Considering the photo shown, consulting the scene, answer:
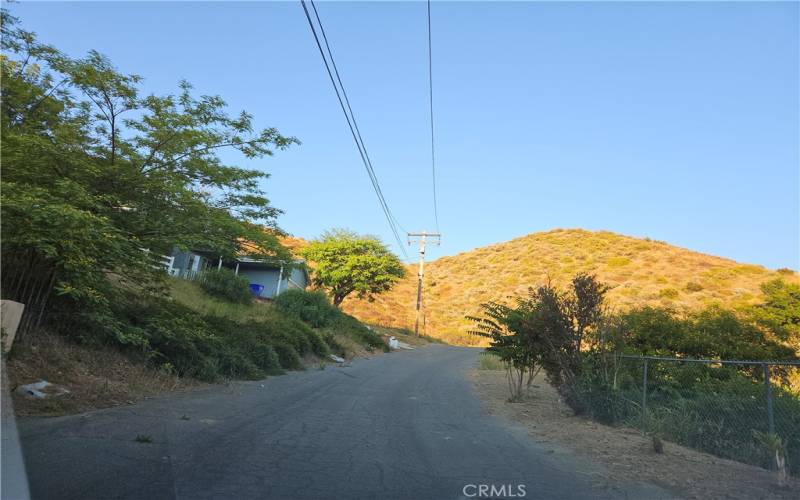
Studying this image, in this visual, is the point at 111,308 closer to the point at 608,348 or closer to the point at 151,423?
the point at 151,423

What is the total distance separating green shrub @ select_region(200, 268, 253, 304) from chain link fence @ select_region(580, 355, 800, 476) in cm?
1591

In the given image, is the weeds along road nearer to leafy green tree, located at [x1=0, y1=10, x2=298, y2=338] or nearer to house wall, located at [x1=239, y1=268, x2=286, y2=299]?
leafy green tree, located at [x1=0, y1=10, x2=298, y2=338]

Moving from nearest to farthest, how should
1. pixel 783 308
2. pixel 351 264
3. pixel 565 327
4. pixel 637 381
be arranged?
→ 1. pixel 565 327
2. pixel 637 381
3. pixel 783 308
4. pixel 351 264

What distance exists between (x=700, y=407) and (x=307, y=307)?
750 inches

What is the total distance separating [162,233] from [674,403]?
11254 mm

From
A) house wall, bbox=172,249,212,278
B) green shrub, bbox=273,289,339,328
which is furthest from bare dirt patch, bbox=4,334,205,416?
house wall, bbox=172,249,212,278

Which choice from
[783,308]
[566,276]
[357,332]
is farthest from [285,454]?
[566,276]

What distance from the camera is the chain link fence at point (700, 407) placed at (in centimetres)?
824

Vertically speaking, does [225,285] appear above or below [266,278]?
below

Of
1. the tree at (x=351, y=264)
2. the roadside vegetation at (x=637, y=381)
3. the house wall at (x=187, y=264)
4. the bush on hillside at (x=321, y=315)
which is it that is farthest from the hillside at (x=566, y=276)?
the roadside vegetation at (x=637, y=381)

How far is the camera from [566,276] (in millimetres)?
60469

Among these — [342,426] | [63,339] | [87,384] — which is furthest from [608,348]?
[63,339]

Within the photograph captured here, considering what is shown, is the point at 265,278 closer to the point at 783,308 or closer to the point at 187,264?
the point at 187,264

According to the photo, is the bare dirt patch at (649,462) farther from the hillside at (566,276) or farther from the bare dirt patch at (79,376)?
the hillside at (566,276)
